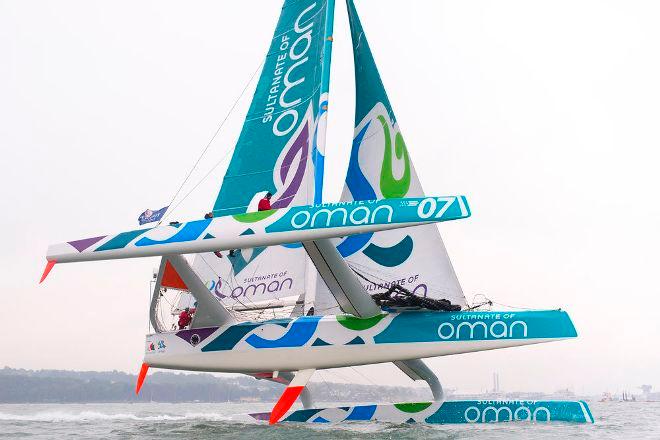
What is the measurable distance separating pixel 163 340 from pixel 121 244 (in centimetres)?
297

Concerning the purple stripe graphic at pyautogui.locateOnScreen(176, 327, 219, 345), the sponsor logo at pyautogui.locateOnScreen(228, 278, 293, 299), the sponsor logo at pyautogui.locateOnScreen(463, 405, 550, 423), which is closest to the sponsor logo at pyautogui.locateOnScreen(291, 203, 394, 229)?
the purple stripe graphic at pyautogui.locateOnScreen(176, 327, 219, 345)

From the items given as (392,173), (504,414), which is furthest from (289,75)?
(504,414)

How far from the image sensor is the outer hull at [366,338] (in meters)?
10.3

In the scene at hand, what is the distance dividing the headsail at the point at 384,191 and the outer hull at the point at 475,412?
1.48 m

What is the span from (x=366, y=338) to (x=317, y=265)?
4.05 ft

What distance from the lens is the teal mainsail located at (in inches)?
501

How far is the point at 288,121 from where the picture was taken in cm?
1359

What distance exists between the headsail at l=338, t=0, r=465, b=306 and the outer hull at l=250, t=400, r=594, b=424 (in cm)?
148

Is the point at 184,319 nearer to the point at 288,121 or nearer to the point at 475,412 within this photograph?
the point at 288,121

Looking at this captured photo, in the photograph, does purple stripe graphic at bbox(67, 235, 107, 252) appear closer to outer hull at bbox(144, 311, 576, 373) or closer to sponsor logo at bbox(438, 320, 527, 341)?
outer hull at bbox(144, 311, 576, 373)

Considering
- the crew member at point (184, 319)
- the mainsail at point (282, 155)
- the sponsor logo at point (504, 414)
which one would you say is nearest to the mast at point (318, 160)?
the mainsail at point (282, 155)

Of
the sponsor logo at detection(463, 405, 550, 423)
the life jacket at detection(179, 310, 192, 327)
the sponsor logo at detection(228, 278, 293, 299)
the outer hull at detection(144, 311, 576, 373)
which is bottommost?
the sponsor logo at detection(463, 405, 550, 423)

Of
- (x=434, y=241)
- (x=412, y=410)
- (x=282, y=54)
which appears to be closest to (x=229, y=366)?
(x=412, y=410)

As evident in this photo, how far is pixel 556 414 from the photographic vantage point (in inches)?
427
